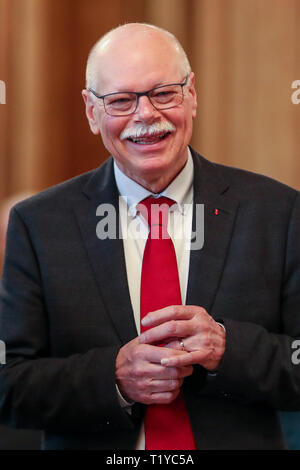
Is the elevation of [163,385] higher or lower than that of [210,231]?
lower

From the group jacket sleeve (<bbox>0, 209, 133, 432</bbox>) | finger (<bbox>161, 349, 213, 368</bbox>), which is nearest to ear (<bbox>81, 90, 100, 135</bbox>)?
jacket sleeve (<bbox>0, 209, 133, 432</bbox>)

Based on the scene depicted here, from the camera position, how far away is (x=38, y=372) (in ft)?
4.94

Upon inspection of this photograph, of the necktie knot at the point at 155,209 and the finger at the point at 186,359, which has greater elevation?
the necktie knot at the point at 155,209

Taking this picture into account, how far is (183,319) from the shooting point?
4.64 ft

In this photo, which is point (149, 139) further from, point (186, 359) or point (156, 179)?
point (186, 359)

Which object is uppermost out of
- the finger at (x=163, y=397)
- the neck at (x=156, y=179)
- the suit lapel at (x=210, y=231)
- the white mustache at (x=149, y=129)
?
the white mustache at (x=149, y=129)

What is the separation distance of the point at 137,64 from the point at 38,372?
752 mm

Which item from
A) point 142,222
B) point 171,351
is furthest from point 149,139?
point 171,351

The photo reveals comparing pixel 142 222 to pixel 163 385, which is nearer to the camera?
pixel 163 385

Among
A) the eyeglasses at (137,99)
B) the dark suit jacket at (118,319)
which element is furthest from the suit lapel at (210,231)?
the eyeglasses at (137,99)

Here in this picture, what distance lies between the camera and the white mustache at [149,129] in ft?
5.06

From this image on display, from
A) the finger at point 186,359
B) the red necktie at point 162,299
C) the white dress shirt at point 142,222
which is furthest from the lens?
the white dress shirt at point 142,222

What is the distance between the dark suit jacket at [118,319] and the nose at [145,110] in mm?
232

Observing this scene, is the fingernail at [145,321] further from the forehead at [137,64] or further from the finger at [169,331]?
the forehead at [137,64]
